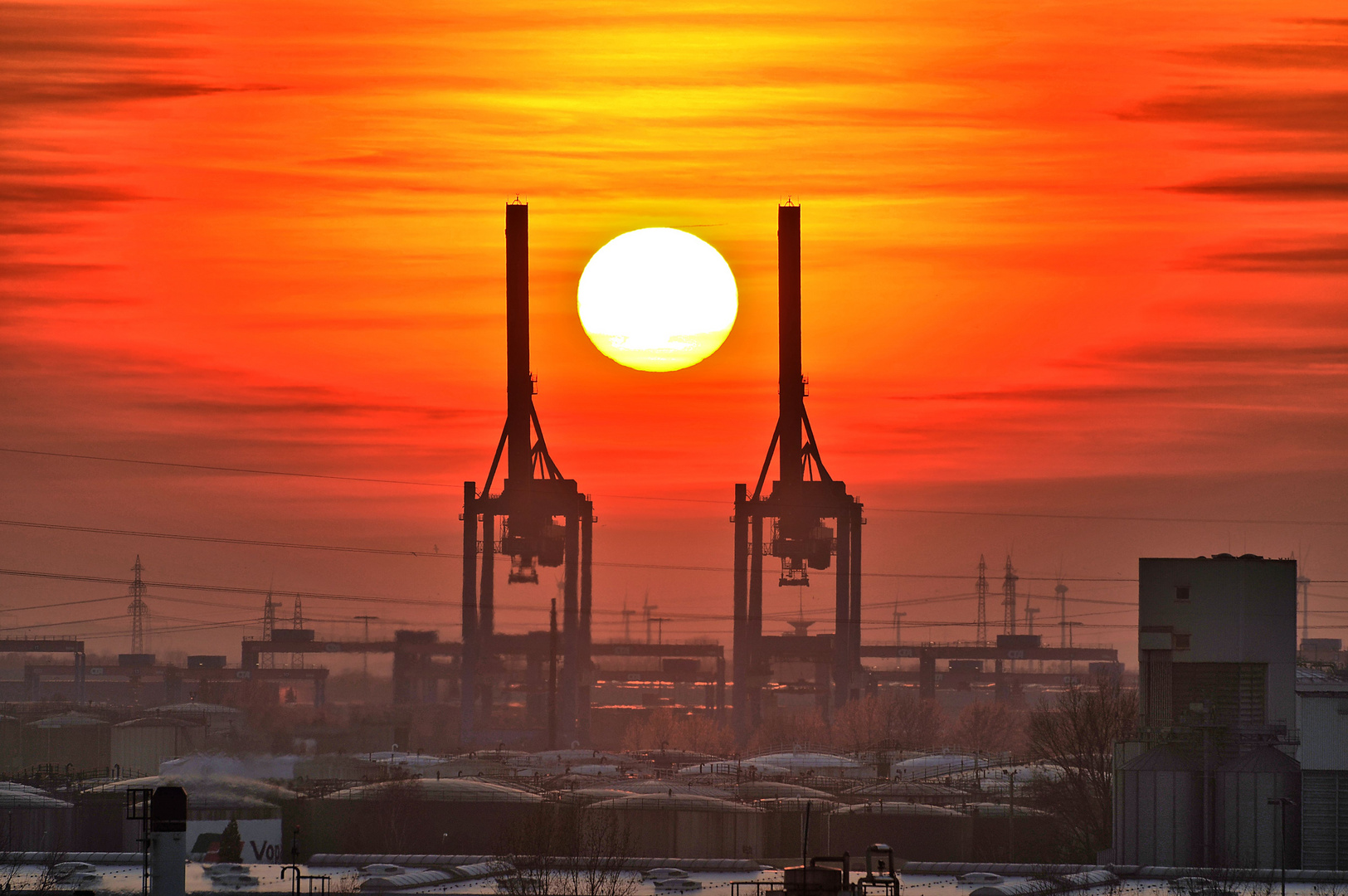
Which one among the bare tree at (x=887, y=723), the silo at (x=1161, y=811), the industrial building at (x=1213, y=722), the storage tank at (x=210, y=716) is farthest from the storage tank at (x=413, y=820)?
the bare tree at (x=887, y=723)

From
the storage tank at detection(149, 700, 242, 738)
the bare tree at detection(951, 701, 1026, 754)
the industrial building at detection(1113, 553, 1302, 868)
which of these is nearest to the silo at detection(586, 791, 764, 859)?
the industrial building at detection(1113, 553, 1302, 868)

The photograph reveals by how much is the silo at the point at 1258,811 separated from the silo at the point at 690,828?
15220 mm

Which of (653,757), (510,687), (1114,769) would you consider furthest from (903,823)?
(510,687)

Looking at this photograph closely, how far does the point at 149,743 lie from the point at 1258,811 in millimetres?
65358

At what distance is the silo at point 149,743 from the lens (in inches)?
3652

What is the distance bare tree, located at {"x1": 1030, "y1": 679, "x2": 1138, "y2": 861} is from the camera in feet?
181

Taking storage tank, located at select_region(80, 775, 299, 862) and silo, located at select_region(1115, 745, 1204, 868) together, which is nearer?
silo, located at select_region(1115, 745, 1204, 868)

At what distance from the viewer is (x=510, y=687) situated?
395 feet

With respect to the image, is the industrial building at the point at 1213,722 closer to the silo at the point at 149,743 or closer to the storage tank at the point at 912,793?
the storage tank at the point at 912,793

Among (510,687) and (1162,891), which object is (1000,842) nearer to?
(1162,891)

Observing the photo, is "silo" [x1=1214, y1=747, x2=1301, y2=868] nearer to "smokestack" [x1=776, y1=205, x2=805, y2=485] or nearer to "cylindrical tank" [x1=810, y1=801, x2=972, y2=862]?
"cylindrical tank" [x1=810, y1=801, x2=972, y2=862]

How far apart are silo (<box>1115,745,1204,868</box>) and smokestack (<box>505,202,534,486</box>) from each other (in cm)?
5788

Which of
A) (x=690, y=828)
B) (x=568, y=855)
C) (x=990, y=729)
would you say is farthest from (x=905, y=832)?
(x=990, y=729)

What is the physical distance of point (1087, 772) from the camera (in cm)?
5959
